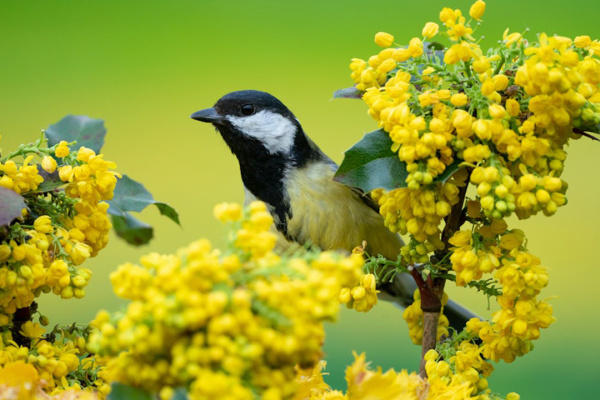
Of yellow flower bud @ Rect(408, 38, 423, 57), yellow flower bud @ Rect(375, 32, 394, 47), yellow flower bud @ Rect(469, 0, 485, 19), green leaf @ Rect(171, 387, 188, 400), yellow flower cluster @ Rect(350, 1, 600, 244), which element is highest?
yellow flower bud @ Rect(469, 0, 485, 19)

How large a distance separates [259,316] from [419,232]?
423mm

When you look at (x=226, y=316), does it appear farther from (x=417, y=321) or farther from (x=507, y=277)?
(x=417, y=321)

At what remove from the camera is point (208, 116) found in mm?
1513

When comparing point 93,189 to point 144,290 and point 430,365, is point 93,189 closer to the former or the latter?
point 144,290

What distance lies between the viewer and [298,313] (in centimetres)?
55

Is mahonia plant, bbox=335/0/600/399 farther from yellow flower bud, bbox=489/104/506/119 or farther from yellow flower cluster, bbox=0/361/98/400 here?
yellow flower cluster, bbox=0/361/98/400

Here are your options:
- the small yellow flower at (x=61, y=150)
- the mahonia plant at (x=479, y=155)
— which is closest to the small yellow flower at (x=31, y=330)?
the small yellow flower at (x=61, y=150)

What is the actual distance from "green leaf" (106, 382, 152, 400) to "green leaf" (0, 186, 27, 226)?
10.4 inches

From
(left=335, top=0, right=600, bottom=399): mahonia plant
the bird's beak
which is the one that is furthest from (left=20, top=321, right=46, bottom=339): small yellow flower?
the bird's beak

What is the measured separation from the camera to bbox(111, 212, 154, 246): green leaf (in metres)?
1.35

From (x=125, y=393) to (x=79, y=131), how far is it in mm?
655

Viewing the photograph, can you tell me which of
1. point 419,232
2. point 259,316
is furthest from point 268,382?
point 419,232

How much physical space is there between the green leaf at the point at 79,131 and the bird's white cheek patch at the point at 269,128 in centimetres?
39

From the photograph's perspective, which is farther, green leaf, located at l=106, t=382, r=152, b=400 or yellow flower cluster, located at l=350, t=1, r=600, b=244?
yellow flower cluster, located at l=350, t=1, r=600, b=244
